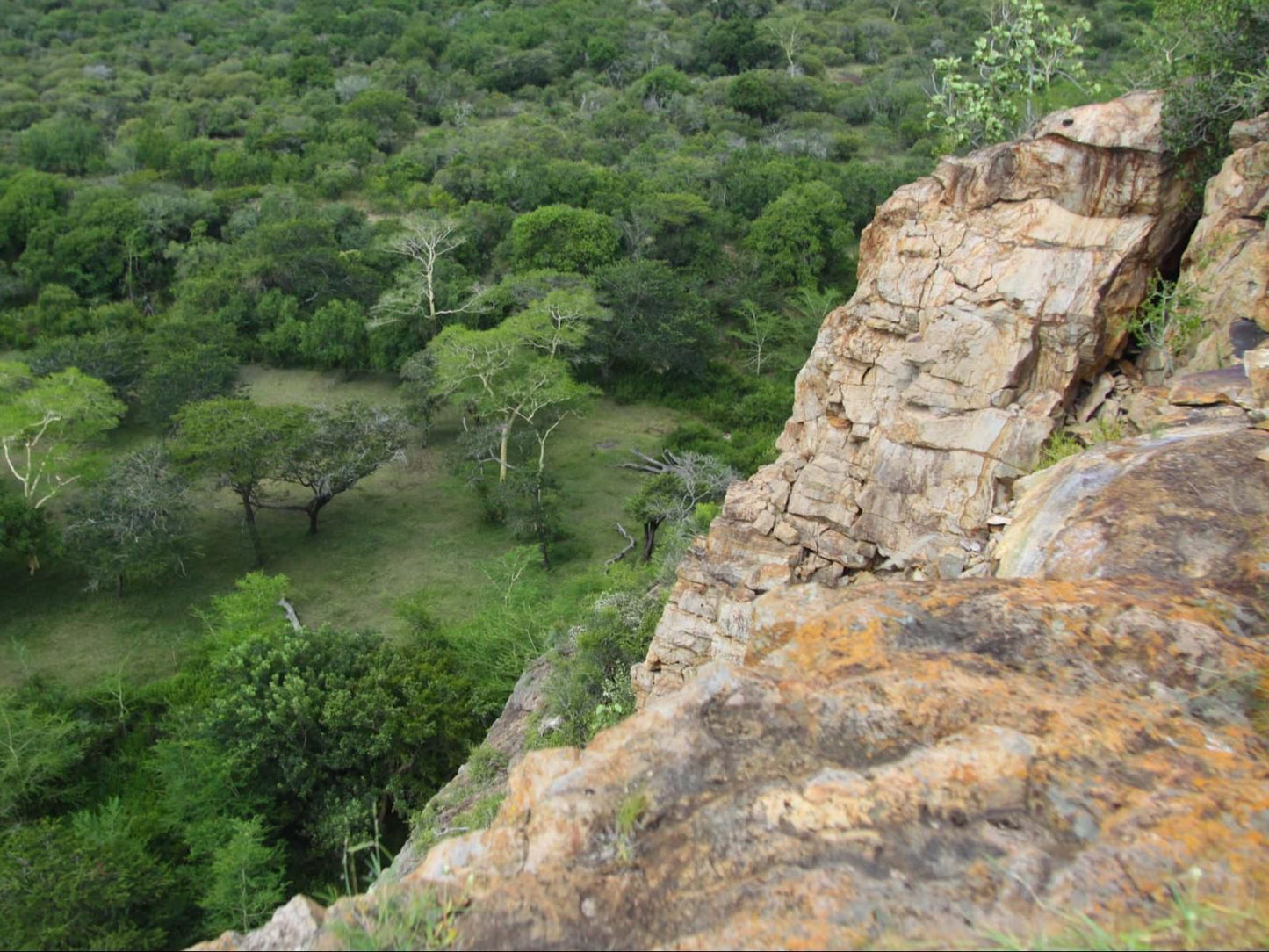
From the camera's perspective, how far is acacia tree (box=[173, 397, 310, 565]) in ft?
80.9

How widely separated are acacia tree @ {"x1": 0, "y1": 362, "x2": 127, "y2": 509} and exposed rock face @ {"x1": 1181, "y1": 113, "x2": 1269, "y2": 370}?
1034 inches

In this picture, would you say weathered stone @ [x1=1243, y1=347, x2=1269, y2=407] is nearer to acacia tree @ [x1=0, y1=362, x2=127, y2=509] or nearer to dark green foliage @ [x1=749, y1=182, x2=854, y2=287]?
acacia tree @ [x1=0, y1=362, x2=127, y2=509]

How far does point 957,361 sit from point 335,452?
19.0 metres

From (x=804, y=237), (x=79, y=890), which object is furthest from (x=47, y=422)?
(x=804, y=237)

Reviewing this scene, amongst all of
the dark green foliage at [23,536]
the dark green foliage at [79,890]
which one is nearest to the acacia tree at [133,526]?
the dark green foliage at [23,536]

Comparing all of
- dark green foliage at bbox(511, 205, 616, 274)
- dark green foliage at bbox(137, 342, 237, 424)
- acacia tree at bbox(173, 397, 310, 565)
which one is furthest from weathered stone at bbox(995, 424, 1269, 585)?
dark green foliage at bbox(511, 205, 616, 274)

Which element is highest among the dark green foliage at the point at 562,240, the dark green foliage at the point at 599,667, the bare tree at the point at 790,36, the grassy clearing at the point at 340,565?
the bare tree at the point at 790,36

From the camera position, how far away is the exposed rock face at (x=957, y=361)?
11594 millimetres

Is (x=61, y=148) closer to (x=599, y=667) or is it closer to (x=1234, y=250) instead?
(x=599, y=667)

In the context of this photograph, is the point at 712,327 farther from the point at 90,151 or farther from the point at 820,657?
the point at 90,151

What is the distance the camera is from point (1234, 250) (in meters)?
11.1

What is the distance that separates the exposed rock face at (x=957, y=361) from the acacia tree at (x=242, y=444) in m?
16.2

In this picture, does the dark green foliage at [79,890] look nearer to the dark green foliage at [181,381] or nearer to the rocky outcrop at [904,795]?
the rocky outcrop at [904,795]

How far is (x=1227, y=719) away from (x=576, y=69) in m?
67.7
